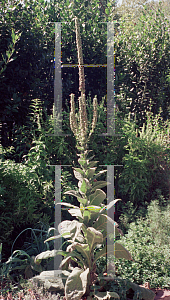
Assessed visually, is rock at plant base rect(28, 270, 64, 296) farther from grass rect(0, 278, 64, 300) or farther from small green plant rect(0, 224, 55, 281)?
small green plant rect(0, 224, 55, 281)

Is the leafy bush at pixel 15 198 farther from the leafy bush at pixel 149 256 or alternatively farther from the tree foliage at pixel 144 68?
the tree foliage at pixel 144 68

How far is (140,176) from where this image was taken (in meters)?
4.03

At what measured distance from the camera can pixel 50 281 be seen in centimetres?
237

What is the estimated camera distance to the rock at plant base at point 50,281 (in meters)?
2.31

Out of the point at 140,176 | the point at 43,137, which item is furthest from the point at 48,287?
the point at 140,176

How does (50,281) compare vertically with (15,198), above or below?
below

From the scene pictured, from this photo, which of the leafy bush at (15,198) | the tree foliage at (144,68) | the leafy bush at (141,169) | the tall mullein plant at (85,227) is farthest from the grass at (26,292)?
Answer: the tree foliage at (144,68)

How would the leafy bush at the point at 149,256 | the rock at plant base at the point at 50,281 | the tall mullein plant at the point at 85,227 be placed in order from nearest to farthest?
the tall mullein plant at the point at 85,227 → the rock at plant base at the point at 50,281 → the leafy bush at the point at 149,256

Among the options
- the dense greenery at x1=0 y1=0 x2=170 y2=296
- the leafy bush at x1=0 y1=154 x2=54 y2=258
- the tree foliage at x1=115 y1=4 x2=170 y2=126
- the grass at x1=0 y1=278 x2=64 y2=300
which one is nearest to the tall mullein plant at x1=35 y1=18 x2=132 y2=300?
the grass at x1=0 y1=278 x2=64 y2=300

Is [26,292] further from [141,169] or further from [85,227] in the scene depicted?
[141,169]

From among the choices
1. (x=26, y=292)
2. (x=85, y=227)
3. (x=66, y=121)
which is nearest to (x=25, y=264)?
(x=26, y=292)

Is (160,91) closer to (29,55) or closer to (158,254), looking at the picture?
(29,55)

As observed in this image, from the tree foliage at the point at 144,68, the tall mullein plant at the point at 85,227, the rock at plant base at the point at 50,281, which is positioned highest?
the tree foliage at the point at 144,68

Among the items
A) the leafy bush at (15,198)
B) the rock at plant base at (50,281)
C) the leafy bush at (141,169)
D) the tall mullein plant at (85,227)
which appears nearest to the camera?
the tall mullein plant at (85,227)
